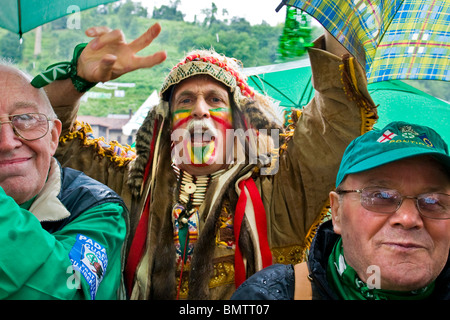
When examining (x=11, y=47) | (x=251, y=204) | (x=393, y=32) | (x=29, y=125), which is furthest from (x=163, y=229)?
(x=393, y=32)

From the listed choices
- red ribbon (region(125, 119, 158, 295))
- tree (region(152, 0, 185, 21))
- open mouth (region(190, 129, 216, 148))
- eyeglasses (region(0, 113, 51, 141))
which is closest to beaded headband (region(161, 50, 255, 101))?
open mouth (region(190, 129, 216, 148))

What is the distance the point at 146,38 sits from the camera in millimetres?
1690

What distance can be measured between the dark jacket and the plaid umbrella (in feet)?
2.78

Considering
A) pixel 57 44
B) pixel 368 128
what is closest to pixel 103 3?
pixel 57 44

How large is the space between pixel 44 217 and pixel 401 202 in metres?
1.36

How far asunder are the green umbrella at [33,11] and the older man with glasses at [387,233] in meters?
1.40

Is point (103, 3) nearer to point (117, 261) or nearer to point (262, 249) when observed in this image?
point (117, 261)

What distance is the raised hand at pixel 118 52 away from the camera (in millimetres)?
1676

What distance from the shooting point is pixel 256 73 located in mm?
3551

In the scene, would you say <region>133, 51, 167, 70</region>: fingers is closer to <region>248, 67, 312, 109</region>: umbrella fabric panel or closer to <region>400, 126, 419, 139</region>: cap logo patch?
<region>400, 126, 419, 139</region>: cap logo patch
